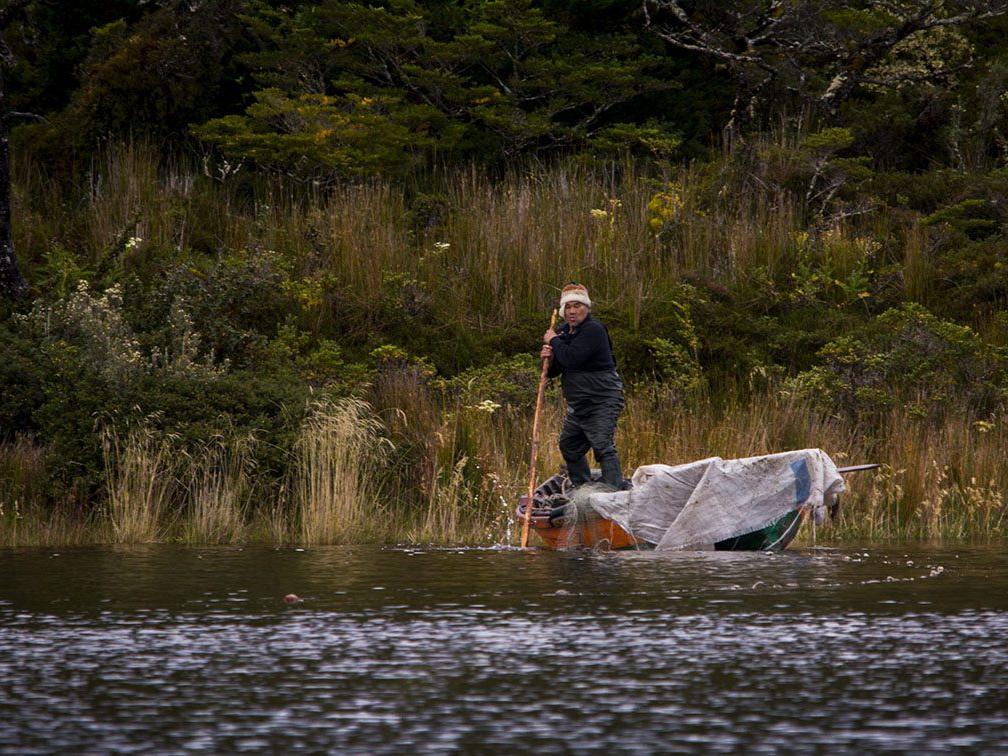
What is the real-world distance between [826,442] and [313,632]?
941cm

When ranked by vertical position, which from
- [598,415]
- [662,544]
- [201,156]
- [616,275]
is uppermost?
[201,156]

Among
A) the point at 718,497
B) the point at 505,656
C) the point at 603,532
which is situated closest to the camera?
the point at 505,656

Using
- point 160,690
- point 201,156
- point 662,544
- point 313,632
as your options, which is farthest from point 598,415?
point 201,156

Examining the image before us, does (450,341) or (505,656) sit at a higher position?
(450,341)

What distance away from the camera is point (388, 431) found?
17.8 metres

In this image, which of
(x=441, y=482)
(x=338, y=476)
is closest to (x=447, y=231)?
(x=441, y=482)

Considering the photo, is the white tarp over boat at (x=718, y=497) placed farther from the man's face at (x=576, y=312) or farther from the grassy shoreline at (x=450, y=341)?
the grassy shoreline at (x=450, y=341)

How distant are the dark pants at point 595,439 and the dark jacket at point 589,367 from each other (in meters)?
0.05

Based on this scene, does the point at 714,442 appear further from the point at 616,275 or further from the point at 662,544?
the point at 616,275

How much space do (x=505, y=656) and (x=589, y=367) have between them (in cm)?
650

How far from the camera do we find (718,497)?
14.1 m

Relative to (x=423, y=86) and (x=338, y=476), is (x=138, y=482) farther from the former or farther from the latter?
(x=423, y=86)

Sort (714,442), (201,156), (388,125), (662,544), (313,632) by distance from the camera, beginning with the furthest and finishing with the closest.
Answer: (201,156), (388,125), (714,442), (662,544), (313,632)

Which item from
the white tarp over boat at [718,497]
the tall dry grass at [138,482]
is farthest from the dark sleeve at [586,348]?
the tall dry grass at [138,482]
